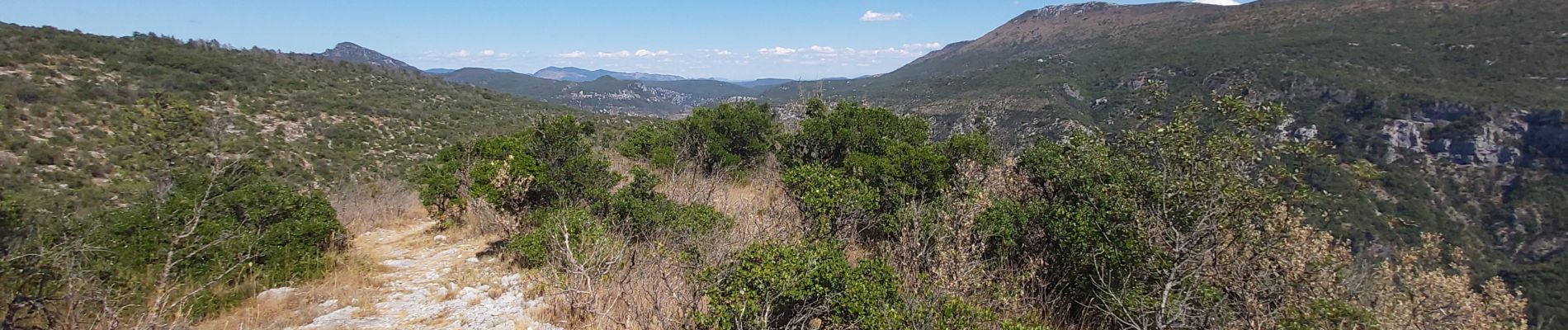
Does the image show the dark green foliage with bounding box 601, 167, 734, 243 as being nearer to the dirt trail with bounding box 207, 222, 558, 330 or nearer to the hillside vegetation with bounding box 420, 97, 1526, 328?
the hillside vegetation with bounding box 420, 97, 1526, 328

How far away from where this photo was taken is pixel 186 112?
10234 millimetres

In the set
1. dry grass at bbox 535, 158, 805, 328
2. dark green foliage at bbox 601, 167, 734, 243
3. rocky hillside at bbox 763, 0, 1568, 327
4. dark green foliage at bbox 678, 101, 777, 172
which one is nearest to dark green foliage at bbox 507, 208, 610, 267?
dry grass at bbox 535, 158, 805, 328

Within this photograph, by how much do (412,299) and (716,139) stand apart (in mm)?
7482

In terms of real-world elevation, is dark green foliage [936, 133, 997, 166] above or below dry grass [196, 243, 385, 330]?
above

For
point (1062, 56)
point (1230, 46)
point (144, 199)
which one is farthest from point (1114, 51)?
point (144, 199)

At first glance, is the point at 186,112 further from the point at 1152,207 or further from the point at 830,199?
the point at 1152,207

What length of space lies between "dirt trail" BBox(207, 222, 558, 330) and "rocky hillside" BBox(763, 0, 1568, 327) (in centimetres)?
1228

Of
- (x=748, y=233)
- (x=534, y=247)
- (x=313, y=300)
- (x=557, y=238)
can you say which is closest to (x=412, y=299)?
(x=313, y=300)

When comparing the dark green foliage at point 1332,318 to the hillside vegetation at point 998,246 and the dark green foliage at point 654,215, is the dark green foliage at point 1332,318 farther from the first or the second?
the dark green foliage at point 654,215

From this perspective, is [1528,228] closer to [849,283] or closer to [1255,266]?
[1255,266]

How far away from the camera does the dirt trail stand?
21.2ft

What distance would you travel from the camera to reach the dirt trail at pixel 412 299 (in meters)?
6.46

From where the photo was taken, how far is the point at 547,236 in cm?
774

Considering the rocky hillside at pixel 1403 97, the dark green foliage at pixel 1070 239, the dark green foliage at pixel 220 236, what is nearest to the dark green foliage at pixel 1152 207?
the dark green foliage at pixel 1070 239
